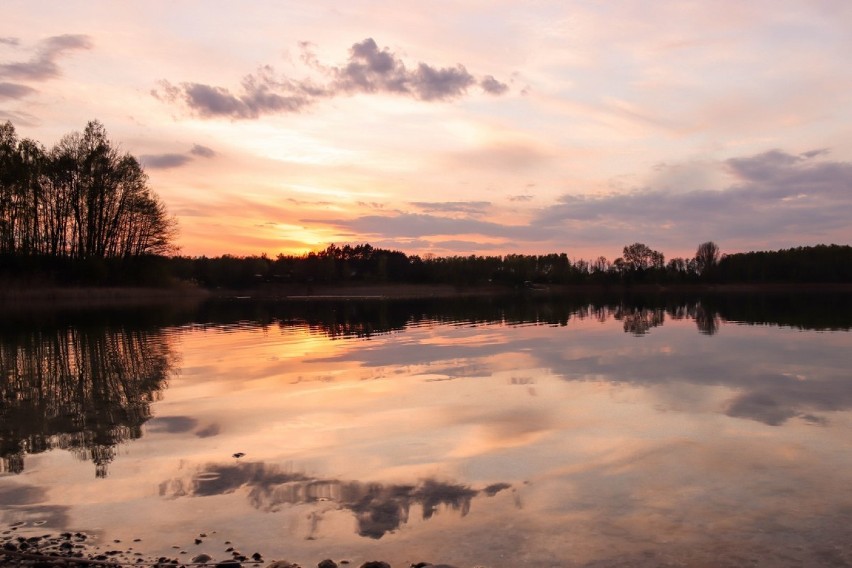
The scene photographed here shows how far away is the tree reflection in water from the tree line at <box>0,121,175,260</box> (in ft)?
154

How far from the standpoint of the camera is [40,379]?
60.3 ft

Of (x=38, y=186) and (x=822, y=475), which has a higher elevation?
(x=38, y=186)

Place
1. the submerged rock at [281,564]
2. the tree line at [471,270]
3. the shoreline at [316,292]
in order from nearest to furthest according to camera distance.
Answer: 1. the submerged rock at [281,564]
2. the shoreline at [316,292]
3. the tree line at [471,270]

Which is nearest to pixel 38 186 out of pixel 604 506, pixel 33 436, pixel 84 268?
pixel 84 268

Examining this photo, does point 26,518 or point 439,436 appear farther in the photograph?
point 439,436

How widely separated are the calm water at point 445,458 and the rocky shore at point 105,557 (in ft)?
0.65

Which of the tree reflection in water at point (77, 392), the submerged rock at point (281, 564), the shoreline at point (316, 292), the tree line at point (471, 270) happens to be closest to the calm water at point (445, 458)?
the tree reflection in water at point (77, 392)

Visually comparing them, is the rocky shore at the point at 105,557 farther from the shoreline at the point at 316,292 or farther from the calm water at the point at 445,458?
the shoreline at the point at 316,292

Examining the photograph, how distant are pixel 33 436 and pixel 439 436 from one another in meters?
7.78

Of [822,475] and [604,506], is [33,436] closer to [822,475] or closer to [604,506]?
[604,506]

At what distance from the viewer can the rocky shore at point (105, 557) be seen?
6.18 metres

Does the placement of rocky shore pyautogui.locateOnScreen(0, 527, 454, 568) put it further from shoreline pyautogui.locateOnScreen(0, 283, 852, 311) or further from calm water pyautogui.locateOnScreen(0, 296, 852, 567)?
shoreline pyautogui.locateOnScreen(0, 283, 852, 311)

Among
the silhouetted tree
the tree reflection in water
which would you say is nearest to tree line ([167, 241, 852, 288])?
the silhouetted tree

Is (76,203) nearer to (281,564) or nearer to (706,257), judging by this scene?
(281,564)
